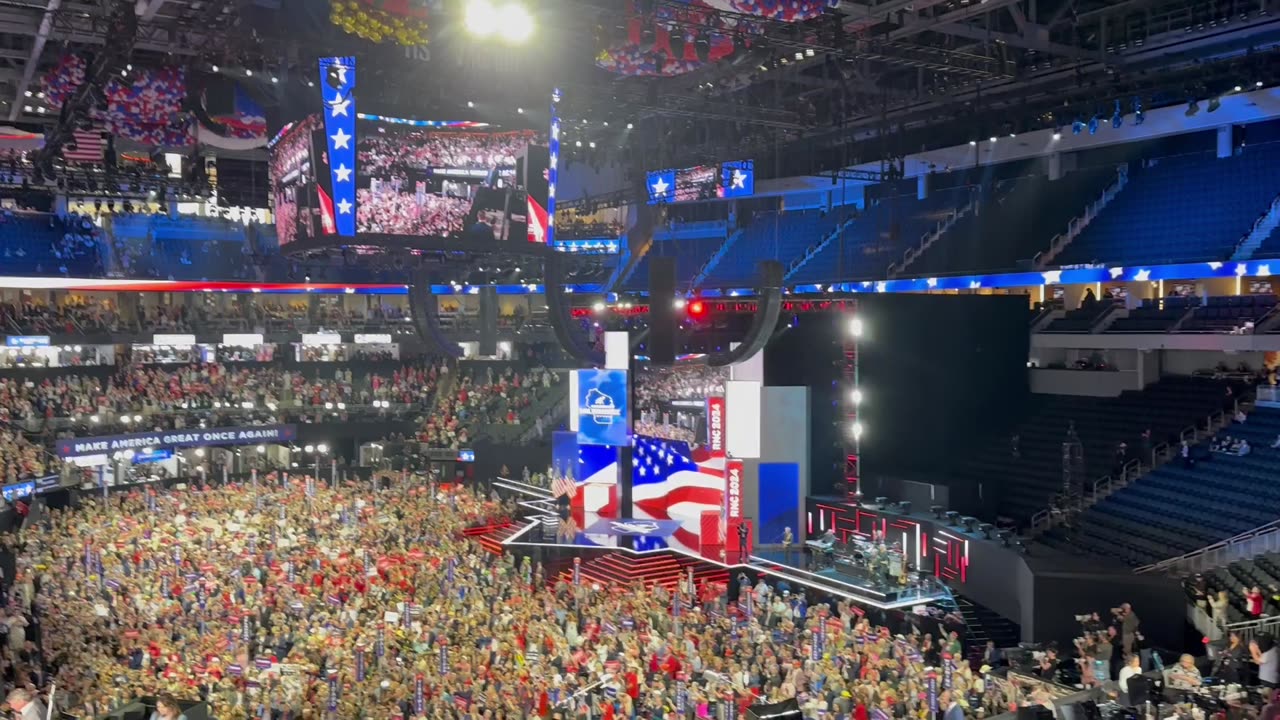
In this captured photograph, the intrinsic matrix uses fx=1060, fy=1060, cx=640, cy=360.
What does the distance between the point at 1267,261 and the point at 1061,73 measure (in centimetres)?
569

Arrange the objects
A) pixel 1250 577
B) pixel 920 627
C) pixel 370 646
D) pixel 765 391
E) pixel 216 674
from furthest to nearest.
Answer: pixel 765 391, pixel 920 627, pixel 1250 577, pixel 370 646, pixel 216 674

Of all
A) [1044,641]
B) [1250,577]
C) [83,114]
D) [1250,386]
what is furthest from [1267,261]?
[83,114]

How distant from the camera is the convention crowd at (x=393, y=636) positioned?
41.1 ft

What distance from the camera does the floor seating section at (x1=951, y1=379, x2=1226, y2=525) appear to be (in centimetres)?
2198

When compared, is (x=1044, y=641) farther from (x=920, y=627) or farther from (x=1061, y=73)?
(x=1061, y=73)

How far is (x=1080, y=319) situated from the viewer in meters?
25.9

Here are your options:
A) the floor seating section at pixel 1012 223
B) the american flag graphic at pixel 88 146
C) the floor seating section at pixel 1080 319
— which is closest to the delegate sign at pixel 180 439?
the american flag graphic at pixel 88 146

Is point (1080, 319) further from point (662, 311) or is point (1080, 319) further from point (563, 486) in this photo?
point (563, 486)

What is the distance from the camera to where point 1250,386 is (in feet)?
71.1

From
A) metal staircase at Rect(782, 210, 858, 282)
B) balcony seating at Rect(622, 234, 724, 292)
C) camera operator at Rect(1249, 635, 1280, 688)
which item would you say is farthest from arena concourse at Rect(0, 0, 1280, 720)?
balcony seating at Rect(622, 234, 724, 292)

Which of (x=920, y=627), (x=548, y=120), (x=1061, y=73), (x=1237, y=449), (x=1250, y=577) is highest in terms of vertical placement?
(x=1061, y=73)

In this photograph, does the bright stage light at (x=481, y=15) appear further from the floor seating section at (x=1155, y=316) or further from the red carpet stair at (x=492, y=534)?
the floor seating section at (x=1155, y=316)

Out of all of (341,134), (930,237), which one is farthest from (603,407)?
(930,237)

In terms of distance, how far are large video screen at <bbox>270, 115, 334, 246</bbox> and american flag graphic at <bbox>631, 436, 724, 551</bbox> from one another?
381 inches
